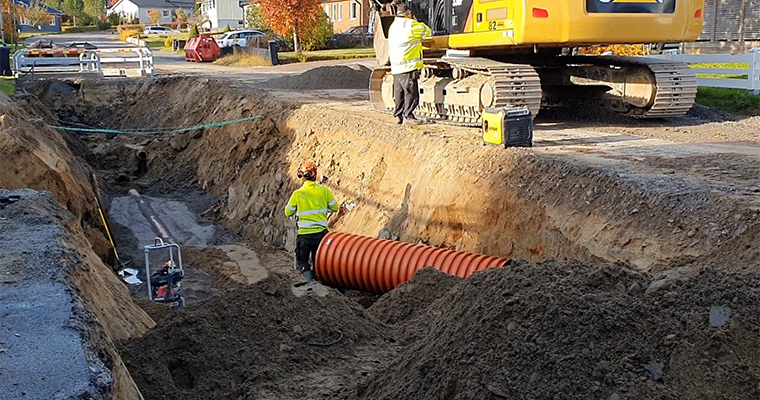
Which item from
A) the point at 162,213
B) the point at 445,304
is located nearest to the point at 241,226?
the point at 162,213

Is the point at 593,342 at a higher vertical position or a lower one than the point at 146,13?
lower

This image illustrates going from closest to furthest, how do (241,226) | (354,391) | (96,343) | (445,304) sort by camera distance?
1. (96,343)
2. (354,391)
3. (445,304)
4. (241,226)

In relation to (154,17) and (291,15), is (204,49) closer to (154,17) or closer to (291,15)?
(291,15)

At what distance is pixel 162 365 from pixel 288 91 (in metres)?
15.5

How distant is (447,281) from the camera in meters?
7.51

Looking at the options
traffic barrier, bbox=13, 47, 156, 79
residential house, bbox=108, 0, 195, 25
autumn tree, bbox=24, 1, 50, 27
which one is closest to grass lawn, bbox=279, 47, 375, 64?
traffic barrier, bbox=13, 47, 156, 79

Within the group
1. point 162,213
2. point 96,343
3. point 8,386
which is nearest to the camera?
point 8,386

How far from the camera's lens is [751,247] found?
21.5 ft

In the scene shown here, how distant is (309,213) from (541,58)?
5.95 m

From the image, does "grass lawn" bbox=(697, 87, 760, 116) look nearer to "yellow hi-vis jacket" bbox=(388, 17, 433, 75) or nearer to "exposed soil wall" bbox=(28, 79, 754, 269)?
"exposed soil wall" bbox=(28, 79, 754, 269)

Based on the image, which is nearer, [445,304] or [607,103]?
[445,304]

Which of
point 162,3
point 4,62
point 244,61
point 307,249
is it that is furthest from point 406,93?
point 162,3

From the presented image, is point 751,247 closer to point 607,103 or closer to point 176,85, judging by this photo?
point 607,103

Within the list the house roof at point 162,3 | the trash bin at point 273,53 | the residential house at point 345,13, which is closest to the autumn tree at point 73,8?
the house roof at point 162,3
